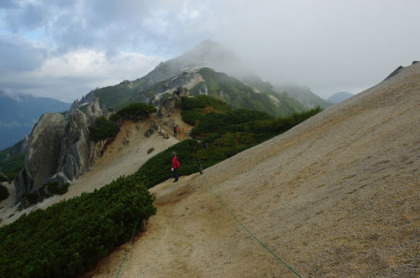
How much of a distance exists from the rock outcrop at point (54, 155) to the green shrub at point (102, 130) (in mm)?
879

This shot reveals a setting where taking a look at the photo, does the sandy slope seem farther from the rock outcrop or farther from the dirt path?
the rock outcrop

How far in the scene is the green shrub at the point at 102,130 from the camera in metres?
37.7

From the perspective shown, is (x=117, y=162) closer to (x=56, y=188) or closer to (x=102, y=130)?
(x=102, y=130)

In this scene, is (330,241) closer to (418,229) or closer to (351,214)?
(351,214)

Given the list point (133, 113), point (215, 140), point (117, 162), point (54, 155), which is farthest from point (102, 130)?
point (215, 140)

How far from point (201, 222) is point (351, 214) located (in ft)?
19.4

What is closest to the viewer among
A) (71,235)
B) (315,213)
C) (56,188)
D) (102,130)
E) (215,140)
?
(315,213)

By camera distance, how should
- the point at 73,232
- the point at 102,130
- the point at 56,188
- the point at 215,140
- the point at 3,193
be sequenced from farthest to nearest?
the point at 102,130 < the point at 3,193 < the point at 56,188 < the point at 215,140 < the point at 73,232

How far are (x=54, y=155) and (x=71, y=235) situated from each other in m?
35.9

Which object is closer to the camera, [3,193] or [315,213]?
[315,213]

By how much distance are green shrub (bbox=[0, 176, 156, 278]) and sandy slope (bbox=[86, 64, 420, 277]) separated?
0.72 meters

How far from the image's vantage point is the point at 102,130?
3869 cm

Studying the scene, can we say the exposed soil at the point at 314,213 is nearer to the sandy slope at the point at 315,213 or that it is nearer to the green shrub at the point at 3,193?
the sandy slope at the point at 315,213

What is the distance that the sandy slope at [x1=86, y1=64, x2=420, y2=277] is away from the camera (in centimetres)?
516
